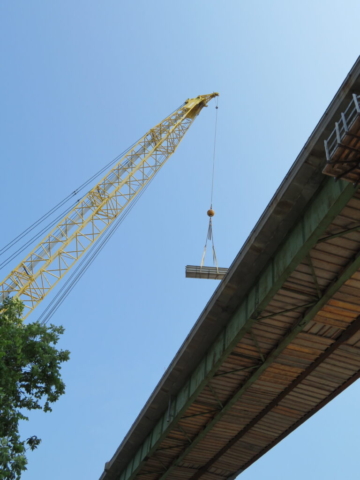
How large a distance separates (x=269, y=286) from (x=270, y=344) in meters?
3.92

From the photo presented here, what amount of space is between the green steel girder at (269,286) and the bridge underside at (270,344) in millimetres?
39

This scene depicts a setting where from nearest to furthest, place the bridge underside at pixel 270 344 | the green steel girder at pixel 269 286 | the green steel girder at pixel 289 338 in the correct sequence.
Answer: the green steel girder at pixel 269 286
the bridge underside at pixel 270 344
the green steel girder at pixel 289 338

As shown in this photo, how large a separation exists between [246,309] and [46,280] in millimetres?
34057

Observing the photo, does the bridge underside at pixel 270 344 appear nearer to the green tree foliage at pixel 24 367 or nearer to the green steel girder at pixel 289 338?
the green steel girder at pixel 289 338

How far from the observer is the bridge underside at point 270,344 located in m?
15.7

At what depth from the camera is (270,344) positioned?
20453mm

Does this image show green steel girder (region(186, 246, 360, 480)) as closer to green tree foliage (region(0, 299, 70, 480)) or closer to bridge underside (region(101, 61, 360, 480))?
bridge underside (region(101, 61, 360, 480))

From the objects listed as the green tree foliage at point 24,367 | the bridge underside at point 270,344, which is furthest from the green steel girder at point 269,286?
the green tree foliage at point 24,367

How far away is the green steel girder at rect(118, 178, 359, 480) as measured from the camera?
14.8 m

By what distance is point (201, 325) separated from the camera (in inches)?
834

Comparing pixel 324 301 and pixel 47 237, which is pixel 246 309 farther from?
pixel 47 237

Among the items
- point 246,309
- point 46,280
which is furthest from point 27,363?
point 46,280

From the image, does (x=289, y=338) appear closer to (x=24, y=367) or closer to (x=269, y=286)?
(x=269, y=286)

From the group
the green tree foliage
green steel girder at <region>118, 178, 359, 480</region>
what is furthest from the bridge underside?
the green tree foliage
